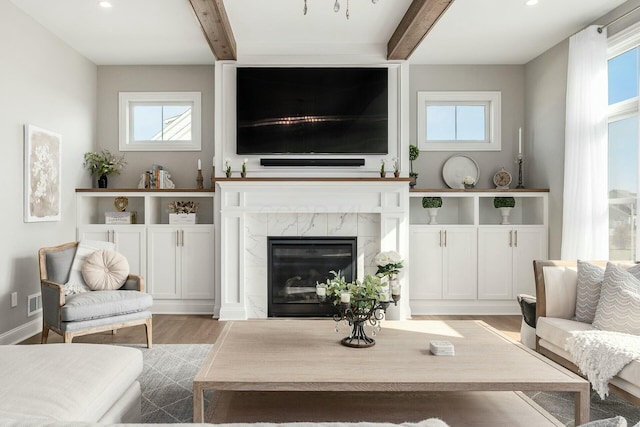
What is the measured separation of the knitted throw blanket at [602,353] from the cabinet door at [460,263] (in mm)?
2314

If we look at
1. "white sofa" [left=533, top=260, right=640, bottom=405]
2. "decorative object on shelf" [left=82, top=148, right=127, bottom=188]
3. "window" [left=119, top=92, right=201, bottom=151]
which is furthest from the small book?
"decorative object on shelf" [left=82, top=148, right=127, bottom=188]

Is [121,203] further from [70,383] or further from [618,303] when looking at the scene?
[618,303]

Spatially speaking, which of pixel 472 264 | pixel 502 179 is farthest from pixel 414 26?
pixel 472 264

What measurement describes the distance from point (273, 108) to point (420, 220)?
207 centimetres

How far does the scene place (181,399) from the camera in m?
2.71

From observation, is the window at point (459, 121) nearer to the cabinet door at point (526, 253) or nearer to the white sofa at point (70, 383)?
the cabinet door at point (526, 253)

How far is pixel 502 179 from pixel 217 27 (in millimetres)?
3387

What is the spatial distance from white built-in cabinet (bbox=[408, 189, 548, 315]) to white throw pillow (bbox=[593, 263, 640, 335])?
210cm

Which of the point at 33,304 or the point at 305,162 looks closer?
the point at 33,304

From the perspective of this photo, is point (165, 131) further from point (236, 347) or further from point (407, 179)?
point (236, 347)

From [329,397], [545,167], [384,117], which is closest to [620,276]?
[329,397]

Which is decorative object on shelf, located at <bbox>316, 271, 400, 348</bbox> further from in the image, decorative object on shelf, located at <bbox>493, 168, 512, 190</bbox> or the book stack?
decorative object on shelf, located at <bbox>493, 168, 512, 190</bbox>

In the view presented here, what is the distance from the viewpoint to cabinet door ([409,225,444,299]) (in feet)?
16.4

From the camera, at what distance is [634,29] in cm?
368
